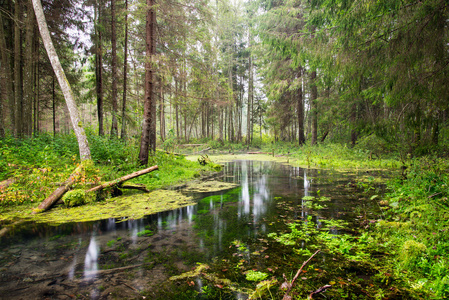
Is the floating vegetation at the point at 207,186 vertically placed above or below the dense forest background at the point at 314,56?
below

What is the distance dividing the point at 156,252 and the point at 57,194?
348 centimetres

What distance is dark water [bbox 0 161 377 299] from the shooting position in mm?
2041

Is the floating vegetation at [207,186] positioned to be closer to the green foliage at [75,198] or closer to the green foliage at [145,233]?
the green foliage at [75,198]

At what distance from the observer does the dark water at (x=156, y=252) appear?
2041 mm

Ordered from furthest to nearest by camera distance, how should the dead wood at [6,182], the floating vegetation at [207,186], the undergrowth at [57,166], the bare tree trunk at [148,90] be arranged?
the bare tree trunk at [148,90] < the floating vegetation at [207,186] < the undergrowth at [57,166] < the dead wood at [6,182]

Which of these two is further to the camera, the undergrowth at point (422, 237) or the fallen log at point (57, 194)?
the fallen log at point (57, 194)

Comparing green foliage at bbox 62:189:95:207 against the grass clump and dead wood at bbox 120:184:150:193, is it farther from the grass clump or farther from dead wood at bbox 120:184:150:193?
dead wood at bbox 120:184:150:193

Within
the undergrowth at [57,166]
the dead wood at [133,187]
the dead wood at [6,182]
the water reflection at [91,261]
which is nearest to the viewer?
the water reflection at [91,261]

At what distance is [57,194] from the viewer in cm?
466

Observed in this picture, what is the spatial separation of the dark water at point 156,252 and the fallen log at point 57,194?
0.85 m

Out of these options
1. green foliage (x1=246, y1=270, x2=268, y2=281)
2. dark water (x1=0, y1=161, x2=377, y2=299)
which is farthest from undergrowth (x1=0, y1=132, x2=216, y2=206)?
green foliage (x1=246, y1=270, x2=268, y2=281)

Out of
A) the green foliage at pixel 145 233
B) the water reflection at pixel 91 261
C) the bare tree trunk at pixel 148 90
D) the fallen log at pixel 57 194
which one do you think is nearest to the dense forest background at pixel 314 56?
the bare tree trunk at pixel 148 90

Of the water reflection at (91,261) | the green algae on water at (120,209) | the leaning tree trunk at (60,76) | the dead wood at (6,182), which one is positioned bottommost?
the water reflection at (91,261)

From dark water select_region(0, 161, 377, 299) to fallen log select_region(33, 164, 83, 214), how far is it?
33.5 inches
